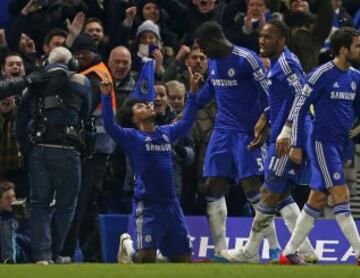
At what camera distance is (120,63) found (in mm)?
19656

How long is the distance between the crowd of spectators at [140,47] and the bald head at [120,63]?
0.04 ft

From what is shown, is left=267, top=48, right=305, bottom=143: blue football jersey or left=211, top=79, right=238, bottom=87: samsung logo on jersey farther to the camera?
left=211, top=79, right=238, bottom=87: samsung logo on jersey

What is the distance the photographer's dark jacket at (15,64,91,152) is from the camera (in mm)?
16922

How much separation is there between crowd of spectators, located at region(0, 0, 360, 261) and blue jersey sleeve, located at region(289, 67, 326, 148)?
11.8 ft

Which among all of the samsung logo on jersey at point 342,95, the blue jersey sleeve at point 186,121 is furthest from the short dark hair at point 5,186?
the samsung logo on jersey at point 342,95

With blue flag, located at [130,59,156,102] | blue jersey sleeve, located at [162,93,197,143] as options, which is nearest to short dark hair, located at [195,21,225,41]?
blue jersey sleeve, located at [162,93,197,143]

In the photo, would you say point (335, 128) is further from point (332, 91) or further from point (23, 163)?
point (23, 163)

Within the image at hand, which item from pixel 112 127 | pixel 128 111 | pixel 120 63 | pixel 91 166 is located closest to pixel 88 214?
pixel 91 166

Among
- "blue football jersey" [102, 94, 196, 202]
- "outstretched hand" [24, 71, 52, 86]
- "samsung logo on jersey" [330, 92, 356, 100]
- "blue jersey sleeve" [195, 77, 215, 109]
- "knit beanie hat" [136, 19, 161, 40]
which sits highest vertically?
"knit beanie hat" [136, 19, 161, 40]

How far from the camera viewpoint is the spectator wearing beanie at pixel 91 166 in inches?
725

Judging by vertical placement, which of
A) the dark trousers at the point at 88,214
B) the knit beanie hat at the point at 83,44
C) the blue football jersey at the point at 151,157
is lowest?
the dark trousers at the point at 88,214

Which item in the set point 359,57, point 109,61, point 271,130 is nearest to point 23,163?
point 109,61

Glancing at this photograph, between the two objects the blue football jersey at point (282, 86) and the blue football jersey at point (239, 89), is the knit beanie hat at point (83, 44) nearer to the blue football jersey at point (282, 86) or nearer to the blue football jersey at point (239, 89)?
the blue football jersey at point (239, 89)

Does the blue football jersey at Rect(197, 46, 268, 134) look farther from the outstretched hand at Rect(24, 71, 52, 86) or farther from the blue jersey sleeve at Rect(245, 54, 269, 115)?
the outstretched hand at Rect(24, 71, 52, 86)
